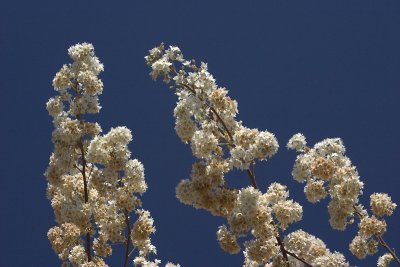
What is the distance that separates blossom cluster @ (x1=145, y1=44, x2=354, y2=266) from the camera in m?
5.24

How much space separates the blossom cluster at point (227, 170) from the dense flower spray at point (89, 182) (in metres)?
0.59

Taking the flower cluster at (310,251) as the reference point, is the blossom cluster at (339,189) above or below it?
above

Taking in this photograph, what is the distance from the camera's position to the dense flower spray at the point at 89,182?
571cm

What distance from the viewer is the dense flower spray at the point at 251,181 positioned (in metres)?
5.27

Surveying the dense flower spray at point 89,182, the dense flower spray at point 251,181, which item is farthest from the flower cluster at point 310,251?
the dense flower spray at point 89,182

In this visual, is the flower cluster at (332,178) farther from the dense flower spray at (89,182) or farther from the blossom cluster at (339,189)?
the dense flower spray at (89,182)

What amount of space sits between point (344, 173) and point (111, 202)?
7.82 feet

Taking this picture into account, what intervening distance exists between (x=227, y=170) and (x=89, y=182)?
156 cm

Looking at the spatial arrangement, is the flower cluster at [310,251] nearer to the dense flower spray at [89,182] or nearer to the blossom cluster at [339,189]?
the blossom cluster at [339,189]

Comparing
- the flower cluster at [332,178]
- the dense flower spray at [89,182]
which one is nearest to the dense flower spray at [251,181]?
the flower cluster at [332,178]

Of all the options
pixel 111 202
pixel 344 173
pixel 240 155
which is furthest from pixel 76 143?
pixel 344 173

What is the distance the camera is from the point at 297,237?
5.65 metres

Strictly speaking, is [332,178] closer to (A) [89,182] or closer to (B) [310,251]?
(B) [310,251]

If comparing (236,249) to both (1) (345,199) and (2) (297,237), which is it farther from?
(1) (345,199)
